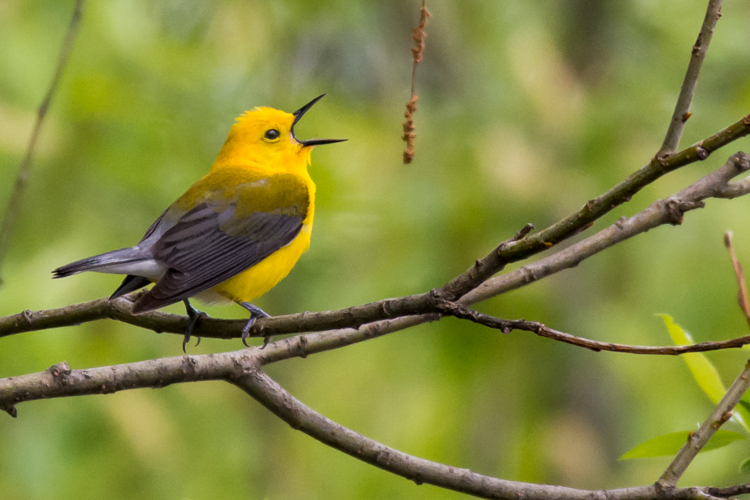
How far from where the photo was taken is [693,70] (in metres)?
1.89

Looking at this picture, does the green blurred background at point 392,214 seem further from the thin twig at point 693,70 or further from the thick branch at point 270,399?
the thin twig at point 693,70

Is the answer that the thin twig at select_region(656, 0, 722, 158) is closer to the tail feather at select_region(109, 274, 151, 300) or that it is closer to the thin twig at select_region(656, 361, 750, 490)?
the thin twig at select_region(656, 361, 750, 490)

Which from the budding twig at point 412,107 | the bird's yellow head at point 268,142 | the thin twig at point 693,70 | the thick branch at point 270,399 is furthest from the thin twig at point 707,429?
the bird's yellow head at point 268,142

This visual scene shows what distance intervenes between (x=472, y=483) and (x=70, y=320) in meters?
1.34

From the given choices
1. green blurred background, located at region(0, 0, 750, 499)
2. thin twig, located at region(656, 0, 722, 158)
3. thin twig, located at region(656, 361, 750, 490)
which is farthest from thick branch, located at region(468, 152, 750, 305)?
green blurred background, located at region(0, 0, 750, 499)

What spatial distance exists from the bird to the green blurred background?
0.98 meters

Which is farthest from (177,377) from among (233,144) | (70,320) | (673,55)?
(673,55)

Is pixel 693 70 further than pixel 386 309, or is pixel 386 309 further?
pixel 693 70

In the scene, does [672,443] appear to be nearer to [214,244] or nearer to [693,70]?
[693,70]

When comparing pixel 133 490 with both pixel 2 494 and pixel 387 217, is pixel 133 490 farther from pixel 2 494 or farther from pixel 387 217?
pixel 387 217

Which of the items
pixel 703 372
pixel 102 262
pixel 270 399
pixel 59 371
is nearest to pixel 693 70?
pixel 703 372

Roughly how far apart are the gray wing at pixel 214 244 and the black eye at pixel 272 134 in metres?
0.59

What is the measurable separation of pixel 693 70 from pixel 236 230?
88.3 inches

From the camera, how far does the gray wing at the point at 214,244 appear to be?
10.2ft
